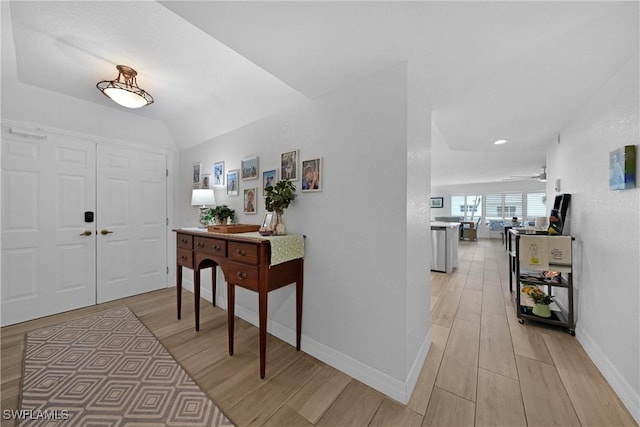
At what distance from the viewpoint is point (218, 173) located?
2908mm

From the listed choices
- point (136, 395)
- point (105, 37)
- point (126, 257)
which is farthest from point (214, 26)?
point (126, 257)

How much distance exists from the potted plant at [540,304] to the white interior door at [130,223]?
14.8 ft

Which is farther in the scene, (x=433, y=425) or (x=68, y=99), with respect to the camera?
(x=68, y=99)

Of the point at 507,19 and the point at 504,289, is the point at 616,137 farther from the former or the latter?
the point at 504,289

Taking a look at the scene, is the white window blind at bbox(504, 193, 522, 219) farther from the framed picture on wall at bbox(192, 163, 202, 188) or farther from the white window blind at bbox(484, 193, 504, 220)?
the framed picture on wall at bbox(192, 163, 202, 188)

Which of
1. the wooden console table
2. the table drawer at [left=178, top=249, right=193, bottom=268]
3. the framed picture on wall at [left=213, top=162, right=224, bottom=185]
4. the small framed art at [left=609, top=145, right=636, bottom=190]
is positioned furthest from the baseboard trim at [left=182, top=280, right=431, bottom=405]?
the framed picture on wall at [left=213, top=162, right=224, bottom=185]

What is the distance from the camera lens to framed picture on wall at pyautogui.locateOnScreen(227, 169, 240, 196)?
2.65m

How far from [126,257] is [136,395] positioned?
7.18 feet

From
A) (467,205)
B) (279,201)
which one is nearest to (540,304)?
(279,201)

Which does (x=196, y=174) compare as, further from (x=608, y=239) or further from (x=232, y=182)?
(x=608, y=239)

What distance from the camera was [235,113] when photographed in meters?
2.49

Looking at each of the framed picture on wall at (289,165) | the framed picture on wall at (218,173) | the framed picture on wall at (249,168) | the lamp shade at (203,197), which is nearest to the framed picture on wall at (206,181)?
the framed picture on wall at (218,173)

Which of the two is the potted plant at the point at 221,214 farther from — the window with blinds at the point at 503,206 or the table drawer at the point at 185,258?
the window with blinds at the point at 503,206

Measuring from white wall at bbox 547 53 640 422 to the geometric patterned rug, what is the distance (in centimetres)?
240
